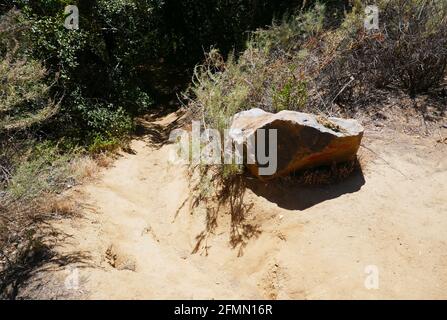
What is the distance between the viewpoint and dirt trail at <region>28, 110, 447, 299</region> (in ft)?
11.9

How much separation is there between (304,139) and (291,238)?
0.97m

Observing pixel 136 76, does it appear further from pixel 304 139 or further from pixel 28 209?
pixel 304 139

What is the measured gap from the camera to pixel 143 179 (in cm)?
568

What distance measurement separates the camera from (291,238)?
4.17 meters

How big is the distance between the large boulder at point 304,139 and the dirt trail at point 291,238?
0.27 m

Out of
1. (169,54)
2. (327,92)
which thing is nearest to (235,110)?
(327,92)

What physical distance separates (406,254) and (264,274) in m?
1.23

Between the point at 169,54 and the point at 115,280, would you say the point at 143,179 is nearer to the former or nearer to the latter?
the point at 115,280

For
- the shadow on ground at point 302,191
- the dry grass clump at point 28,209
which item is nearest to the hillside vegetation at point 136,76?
the dry grass clump at point 28,209

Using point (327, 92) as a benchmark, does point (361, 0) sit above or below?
above

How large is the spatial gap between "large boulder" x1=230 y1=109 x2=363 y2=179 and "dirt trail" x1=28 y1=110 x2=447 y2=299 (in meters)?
0.27

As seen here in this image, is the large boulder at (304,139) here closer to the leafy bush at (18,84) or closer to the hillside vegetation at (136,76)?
the hillside vegetation at (136,76)

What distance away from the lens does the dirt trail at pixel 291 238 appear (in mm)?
3627

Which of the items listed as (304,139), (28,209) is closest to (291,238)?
(304,139)
